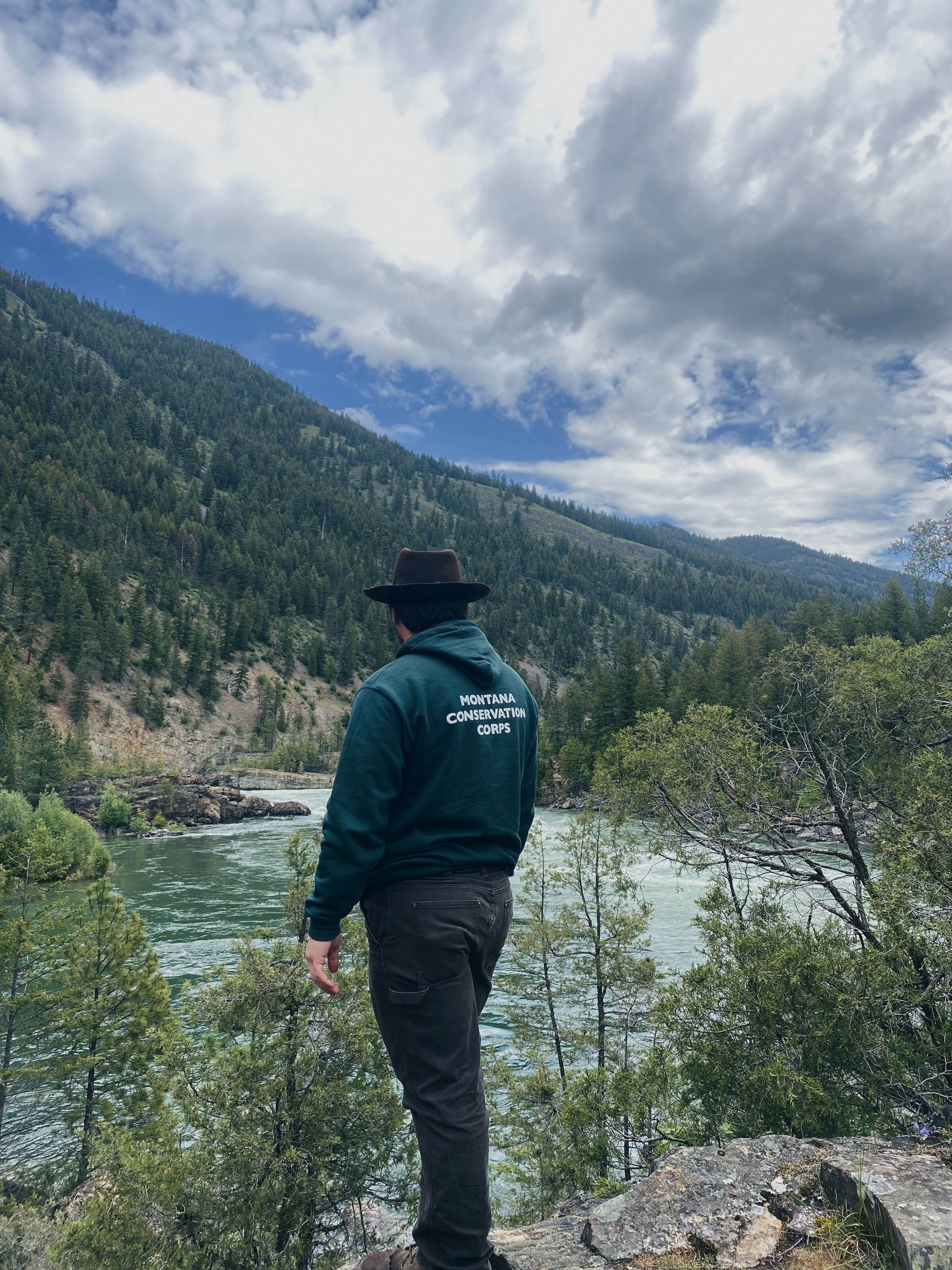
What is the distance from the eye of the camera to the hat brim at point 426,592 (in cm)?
343

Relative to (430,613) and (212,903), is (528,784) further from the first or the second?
(212,903)

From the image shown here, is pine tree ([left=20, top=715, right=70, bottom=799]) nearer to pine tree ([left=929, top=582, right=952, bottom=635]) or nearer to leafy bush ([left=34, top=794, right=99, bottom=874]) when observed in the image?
leafy bush ([left=34, top=794, right=99, bottom=874])

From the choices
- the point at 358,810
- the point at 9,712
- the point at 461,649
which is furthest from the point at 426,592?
the point at 9,712

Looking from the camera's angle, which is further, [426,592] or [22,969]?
[22,969]

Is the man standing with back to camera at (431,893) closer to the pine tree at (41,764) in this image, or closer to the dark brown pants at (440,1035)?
the dark brown pants at (440,1035)

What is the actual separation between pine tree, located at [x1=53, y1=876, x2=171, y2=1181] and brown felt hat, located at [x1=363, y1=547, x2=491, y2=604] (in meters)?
16.3

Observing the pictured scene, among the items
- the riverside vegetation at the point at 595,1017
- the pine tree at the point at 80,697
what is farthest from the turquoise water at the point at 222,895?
the pine tree at the point at 80,697

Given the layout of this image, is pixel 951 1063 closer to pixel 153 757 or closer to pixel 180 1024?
pixel 180 1024

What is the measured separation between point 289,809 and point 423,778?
243 feet

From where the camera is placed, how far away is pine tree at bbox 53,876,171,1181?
613 inches

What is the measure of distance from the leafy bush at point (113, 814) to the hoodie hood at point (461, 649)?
214ft

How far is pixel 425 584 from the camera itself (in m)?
3.46

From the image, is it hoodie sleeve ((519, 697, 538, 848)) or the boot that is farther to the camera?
hoodie sleeve ((519, 697, 538, 848))

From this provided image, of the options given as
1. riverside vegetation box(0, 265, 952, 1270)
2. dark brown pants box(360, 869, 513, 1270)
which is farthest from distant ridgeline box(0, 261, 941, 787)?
dark brown pants box(360, 869, 513, 1270)
